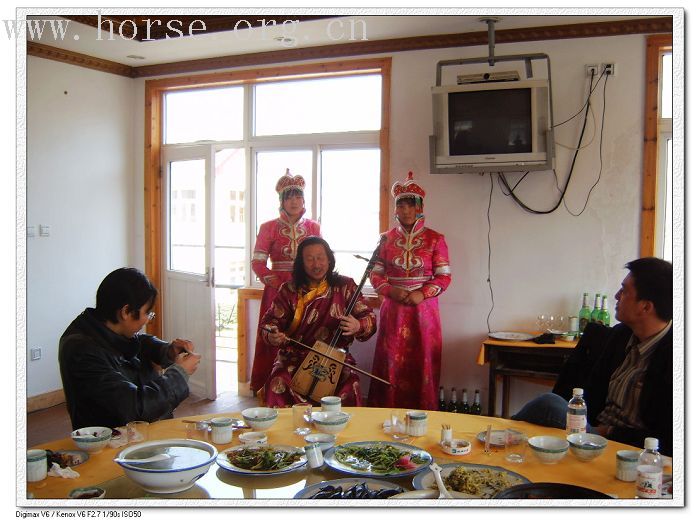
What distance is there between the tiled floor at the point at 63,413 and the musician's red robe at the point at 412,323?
1.07 meters

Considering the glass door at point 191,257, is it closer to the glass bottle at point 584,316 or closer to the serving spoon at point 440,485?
the glass bottle at point 584,316

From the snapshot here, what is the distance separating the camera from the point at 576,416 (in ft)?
5.82

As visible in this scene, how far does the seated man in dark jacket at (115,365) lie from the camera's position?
1832mm

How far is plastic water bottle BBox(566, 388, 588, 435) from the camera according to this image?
5.81 feet

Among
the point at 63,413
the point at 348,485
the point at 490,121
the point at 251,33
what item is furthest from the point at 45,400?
the point at 490,121

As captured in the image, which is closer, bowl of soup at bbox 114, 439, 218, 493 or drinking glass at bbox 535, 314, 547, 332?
bowl of soup at bbox 114, 439, 218, 493

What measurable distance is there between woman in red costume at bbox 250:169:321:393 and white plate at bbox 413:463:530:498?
2.30 metres

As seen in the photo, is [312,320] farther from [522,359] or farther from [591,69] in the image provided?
[591,69]

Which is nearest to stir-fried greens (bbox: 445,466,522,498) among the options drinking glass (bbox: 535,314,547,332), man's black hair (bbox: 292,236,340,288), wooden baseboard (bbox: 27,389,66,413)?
wooden baseboard (bbox: 27,389,66,413)

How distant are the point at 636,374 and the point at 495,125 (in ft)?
5.71

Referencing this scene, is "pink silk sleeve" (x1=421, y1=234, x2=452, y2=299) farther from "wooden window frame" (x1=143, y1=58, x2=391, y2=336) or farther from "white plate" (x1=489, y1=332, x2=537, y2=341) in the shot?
"wooden window frame" (x1=143, y1=58, x2=391, y2=336)

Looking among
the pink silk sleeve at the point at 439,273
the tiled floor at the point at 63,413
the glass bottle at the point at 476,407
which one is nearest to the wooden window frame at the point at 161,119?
the pink silk sleeve at the point at 439,273
